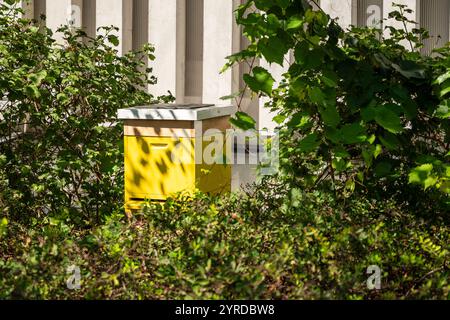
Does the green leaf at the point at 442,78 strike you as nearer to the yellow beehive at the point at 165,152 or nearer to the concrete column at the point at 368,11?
the yellow beehive at the point at 165,152

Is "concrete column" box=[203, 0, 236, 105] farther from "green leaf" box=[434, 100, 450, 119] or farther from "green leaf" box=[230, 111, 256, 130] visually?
"green leaf" box=[434, 100, 450, 119]

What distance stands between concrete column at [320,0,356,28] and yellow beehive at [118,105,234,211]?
142 inches

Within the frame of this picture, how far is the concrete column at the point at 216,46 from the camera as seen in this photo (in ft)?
30.9

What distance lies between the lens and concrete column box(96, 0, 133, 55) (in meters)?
9.75

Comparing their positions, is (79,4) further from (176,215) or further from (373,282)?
(373,282)

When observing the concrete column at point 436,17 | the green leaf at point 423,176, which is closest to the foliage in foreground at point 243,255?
the green leaf at point 423,176

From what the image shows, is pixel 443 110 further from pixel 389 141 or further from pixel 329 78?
pixel 329 78

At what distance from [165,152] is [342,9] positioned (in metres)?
4.17

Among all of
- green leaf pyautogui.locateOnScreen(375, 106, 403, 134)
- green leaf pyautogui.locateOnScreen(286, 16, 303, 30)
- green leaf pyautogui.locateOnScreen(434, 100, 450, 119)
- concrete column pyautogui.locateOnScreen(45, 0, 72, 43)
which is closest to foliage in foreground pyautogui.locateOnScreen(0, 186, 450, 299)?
green leaf pyautogui.locateOnScreen(375, 106, 403, 134)

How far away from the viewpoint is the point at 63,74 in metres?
6.27

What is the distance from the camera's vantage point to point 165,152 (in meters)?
5.59

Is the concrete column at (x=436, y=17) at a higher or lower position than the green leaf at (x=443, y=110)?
higher

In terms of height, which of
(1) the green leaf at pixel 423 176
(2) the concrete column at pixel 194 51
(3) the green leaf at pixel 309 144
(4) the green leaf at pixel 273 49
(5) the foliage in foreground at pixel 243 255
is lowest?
(5) the foliage in foreground at pixel 243 255
